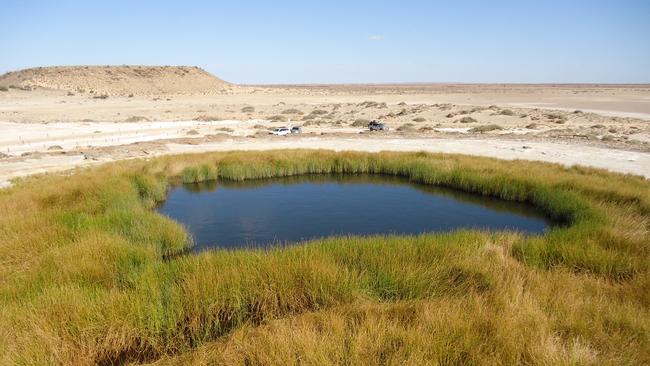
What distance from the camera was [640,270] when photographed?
7.24 m

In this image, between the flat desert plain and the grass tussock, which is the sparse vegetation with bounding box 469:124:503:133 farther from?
the grass tussock

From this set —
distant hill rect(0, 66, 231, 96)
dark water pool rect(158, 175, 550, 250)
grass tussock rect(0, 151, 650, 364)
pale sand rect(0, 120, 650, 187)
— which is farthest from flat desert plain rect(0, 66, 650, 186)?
distant hill rect(0, 66, 231, 96)

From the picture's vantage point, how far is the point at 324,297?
6414 mm

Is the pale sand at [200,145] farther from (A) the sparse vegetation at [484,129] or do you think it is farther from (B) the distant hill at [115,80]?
(B) the distant hill at [115,80]

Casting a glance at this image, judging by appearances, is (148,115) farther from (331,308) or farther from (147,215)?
(331,308)

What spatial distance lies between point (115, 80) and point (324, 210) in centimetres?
8773

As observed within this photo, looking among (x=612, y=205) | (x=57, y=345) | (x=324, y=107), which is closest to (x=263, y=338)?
(x=57, y=345)

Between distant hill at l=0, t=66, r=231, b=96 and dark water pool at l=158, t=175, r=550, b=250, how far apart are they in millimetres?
70234

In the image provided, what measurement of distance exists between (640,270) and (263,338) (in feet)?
21.8

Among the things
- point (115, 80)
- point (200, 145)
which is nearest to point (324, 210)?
point (200, 145)

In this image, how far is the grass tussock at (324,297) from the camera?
477 centimetres

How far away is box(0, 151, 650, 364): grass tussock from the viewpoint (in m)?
4.77

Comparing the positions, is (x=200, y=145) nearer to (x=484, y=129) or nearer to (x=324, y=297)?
(x=484, y=129)

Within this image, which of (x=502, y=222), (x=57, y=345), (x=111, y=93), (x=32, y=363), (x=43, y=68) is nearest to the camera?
(x=32, y=363)
